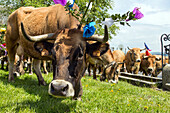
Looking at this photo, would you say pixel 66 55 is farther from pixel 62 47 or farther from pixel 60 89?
pixel 60 89

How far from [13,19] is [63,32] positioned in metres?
3.64

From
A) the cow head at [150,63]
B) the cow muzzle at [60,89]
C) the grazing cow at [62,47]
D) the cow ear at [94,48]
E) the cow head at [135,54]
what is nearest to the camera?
the cow muzzle at [60,89]

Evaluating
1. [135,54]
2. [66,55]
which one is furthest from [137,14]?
[135,54]

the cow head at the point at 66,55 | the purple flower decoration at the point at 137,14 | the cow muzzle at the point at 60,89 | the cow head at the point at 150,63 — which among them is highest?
the purple flower decoration at the point at 137,14

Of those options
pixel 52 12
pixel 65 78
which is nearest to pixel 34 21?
pixel 52 12

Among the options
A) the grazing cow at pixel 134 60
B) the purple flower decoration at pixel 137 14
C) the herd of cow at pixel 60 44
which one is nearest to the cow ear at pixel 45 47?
the herd of cow at pixel 60 44

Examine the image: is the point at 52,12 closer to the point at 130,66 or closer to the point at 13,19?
the point at 13,19

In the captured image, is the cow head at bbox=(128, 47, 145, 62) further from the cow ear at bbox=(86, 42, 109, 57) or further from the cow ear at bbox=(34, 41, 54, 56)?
the cow ear at bbox=(34, 41, 54, 56)

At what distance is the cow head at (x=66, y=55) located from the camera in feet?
8.14

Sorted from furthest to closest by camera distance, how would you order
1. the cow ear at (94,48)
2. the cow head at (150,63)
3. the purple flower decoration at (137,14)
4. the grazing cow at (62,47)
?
the cow head at (150,63), the cow ear at (94,48), the purple flower decoration at (137,14), the grazing cow at (62,47)

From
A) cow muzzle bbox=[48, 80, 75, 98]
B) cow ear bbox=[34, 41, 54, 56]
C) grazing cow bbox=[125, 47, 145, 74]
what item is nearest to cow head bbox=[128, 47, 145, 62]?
grazing cow bbox=[125, 47, 145, 74]

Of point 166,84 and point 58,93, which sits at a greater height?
point 58,93

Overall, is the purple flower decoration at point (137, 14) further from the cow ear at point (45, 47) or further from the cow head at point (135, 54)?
the cow head at point (135, 54)

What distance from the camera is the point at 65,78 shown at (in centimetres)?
264
